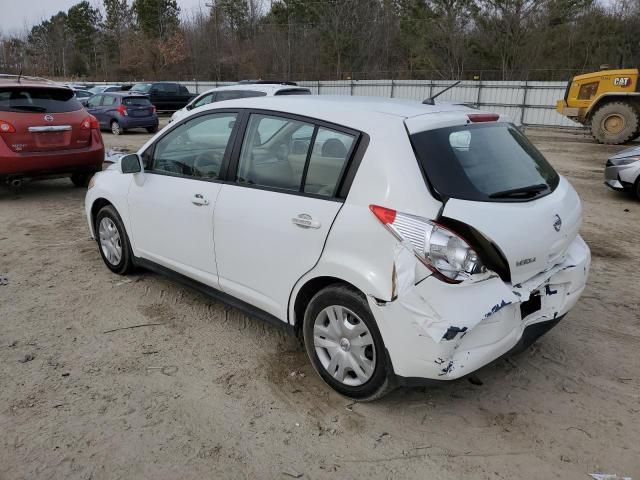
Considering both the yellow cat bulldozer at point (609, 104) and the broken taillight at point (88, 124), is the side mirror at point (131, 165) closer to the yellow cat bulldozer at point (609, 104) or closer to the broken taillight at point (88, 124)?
the broken taillight at point (88, 124)

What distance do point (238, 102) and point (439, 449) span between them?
101 inches

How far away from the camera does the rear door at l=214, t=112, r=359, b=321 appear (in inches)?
117

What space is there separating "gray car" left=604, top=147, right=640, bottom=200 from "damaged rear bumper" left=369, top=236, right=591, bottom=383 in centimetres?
667

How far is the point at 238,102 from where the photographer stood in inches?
146

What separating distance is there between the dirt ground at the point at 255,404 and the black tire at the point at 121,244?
0.98 ft

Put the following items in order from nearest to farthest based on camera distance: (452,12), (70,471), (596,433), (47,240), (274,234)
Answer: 1. (70,471)
2. (596,433)
3. (274,234)
4. (47,240)
5. (452,12)

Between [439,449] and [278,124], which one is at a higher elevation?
[278,124]

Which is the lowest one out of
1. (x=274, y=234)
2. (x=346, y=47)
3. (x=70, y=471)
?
(x=70, y=471)

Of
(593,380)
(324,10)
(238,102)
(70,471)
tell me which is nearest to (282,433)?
(70,471)

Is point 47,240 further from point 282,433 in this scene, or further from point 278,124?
point 282,433

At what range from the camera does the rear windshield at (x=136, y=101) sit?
1828cm

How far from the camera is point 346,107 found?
10.2ft

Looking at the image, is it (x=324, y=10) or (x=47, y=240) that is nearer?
(x=47, y=240)

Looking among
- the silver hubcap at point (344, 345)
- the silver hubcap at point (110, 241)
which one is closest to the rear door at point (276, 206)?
the silver hubcap at point (344, 345)
